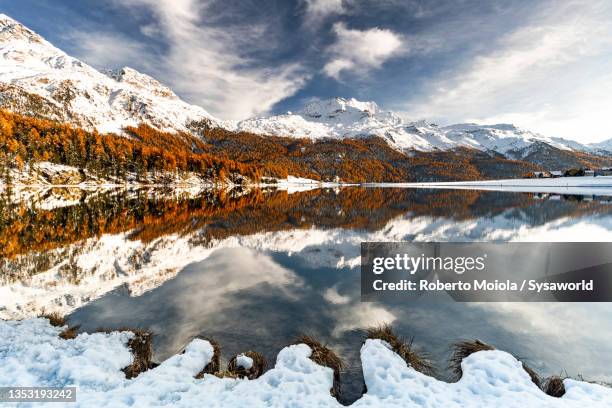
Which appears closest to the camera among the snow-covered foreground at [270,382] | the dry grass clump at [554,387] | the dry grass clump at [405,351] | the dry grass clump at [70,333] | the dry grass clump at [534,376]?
the snow-covered foreground at [270,382]

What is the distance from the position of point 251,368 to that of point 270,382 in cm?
117

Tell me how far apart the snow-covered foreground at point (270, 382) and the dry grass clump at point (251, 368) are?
1.82 feet

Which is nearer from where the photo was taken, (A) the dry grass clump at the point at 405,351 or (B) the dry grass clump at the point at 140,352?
(B) the dry grass clump at the point at 140,352

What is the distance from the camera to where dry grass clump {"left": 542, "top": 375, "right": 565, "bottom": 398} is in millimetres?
8166

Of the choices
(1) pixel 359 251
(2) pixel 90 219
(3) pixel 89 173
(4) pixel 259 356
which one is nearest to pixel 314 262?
(1) pixel 359 251

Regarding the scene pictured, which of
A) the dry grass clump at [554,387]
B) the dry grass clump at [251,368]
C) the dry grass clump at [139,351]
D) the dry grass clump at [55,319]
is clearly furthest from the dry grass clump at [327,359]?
the dry grass clump at [55,319]

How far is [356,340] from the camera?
11281 millimetres

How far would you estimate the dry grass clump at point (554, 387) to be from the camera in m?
8.17

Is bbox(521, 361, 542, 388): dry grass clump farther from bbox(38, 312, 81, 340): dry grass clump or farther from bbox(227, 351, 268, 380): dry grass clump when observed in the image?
bbox(38, 312, 81, 340): dry grass clump

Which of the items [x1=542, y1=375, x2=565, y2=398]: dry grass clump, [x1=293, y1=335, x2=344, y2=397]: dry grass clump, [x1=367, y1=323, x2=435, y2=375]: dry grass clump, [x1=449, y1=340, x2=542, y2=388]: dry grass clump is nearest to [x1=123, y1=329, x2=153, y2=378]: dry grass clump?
[x1=293, y1=335, x2=344, y2=397]: dry grass clump

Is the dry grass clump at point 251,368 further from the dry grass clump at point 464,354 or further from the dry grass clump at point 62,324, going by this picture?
the dry grass clump at point 62,324

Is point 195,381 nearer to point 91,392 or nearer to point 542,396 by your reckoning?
point 91,392

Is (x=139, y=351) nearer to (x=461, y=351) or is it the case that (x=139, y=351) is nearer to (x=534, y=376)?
(x=461, y=351)

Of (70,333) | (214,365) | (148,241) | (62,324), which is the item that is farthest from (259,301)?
(148,241)
